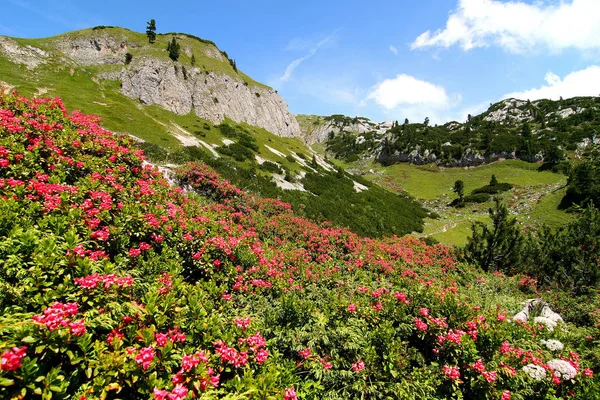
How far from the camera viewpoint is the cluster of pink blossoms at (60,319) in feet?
11.0

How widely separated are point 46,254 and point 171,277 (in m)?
2.41

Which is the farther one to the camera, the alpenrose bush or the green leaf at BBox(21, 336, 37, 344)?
the alpenrose bush

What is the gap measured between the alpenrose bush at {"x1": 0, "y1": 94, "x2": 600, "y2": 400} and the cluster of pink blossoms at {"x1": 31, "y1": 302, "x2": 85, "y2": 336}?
0.02 meters

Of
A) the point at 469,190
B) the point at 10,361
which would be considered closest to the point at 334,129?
the point at 469,190

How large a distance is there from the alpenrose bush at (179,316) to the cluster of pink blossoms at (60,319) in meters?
0.02

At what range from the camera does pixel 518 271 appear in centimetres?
2020

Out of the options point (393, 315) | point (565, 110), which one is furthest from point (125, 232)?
point (565, 110)

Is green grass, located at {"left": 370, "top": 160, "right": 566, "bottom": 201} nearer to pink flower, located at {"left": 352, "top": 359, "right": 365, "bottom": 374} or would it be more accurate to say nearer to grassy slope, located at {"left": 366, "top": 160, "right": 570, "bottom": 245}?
grassy slope, located at {"left": 366, "top": 160, "right": 570, "bottom": 245}

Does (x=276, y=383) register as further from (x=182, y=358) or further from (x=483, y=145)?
(x=483, y=145)

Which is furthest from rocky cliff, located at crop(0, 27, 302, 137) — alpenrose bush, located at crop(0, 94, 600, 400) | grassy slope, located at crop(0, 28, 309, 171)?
alpenrose bush, located at crop(0, 94, 600, 400)

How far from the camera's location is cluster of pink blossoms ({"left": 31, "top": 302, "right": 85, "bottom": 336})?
3.37 meters

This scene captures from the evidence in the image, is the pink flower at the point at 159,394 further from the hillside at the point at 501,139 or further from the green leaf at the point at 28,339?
the hillside at the point at 501,139

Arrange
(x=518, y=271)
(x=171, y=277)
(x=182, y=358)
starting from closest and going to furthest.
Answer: (x=182, y=358)
(x=171, y=277)
(x=518, y=271)

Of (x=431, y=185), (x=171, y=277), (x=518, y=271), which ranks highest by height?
(x=431, y=185)
